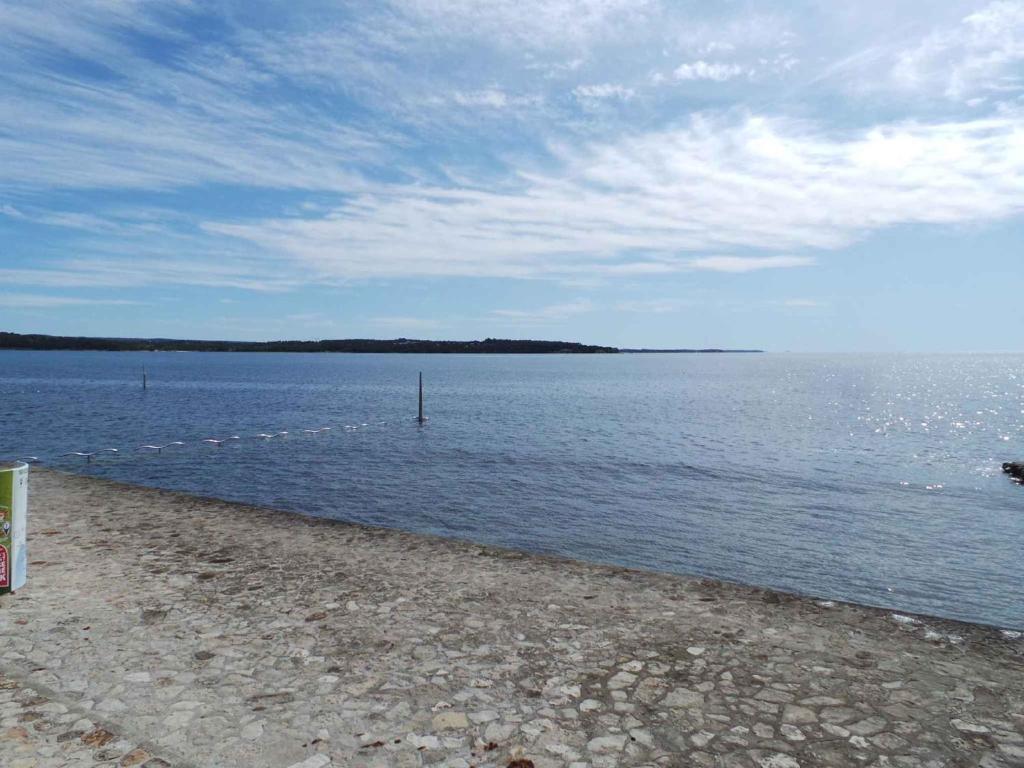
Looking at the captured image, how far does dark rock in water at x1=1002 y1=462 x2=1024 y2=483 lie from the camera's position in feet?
119

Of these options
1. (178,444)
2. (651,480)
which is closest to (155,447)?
(178,444)

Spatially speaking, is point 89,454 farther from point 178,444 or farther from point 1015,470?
point 1015,470

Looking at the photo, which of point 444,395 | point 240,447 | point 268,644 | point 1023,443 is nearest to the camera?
point 268,644

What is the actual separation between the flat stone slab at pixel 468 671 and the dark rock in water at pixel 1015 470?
32.6 metres

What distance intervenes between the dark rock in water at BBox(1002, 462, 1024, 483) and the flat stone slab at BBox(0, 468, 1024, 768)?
32.6 m

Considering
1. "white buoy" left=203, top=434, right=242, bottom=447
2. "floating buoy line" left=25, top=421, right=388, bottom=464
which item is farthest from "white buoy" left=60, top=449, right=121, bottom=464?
"white buoy" left=203, top=434, right=242, bottom=447

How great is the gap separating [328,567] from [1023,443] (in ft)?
195

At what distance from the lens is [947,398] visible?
110500mm

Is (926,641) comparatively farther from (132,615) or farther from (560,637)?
(132,615)

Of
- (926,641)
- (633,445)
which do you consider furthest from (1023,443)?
(926,641)

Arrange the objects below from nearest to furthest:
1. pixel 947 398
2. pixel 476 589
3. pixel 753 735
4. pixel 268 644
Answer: pixel 753 735, pixel 268 644, pixel 476 589, pixel 947 398

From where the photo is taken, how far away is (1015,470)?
37219mm

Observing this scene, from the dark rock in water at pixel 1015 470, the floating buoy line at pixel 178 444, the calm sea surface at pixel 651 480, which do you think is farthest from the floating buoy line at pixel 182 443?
the dark rock in water at pixel 1015 470

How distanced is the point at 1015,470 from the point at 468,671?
39.7 meters
